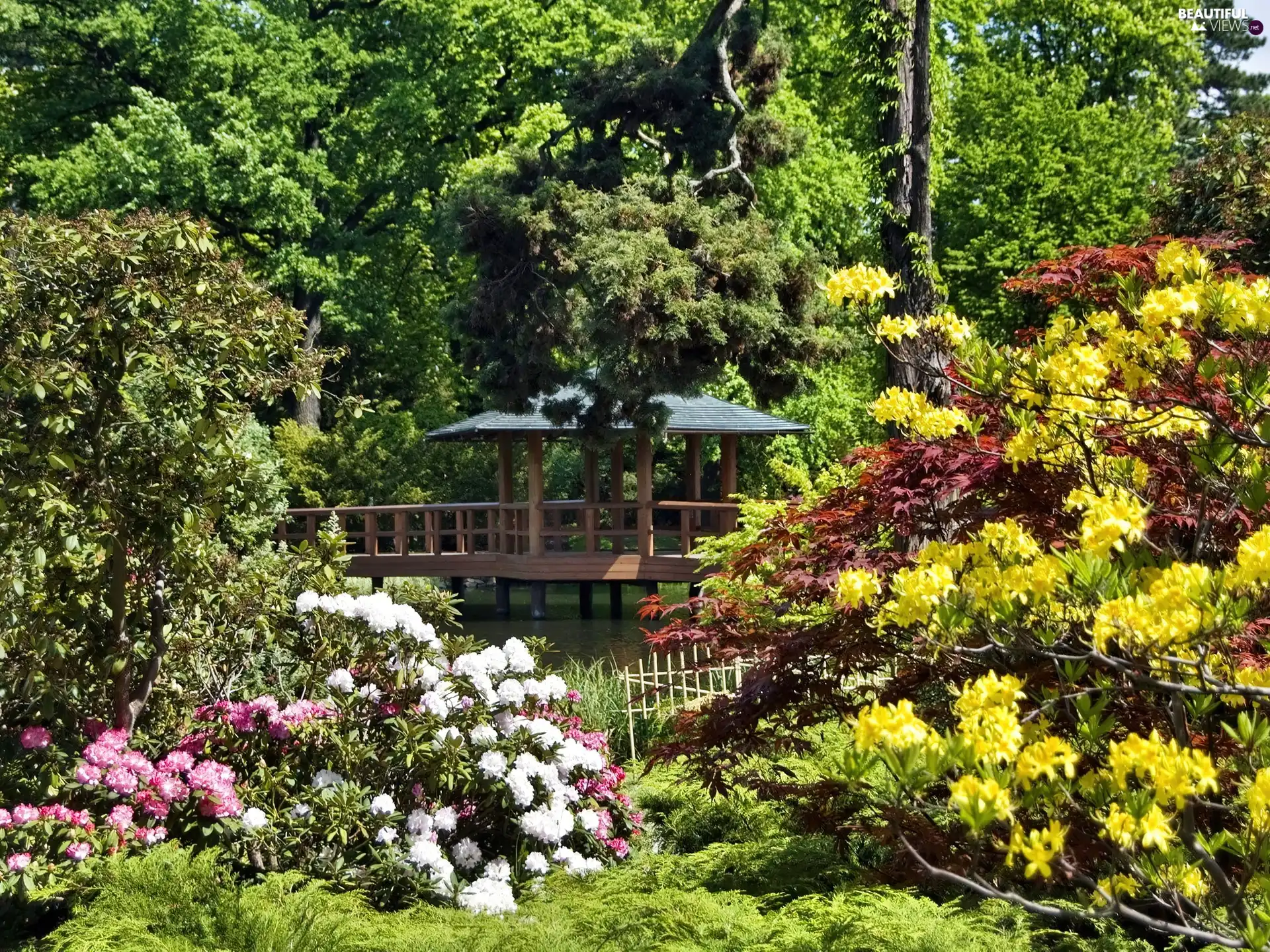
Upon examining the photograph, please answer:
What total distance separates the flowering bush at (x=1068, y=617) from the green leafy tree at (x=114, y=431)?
6.96ft

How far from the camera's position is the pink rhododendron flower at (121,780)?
5.51 meters

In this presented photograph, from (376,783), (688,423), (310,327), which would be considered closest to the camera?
(376,783)

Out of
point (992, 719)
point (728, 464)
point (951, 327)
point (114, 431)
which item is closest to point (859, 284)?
point (951, 327)

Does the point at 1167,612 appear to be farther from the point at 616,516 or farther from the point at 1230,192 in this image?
the point at 616,516

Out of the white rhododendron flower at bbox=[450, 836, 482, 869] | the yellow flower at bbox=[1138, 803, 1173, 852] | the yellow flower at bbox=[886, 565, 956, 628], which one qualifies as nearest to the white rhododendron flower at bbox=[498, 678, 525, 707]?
the white rhododendron flower at bbox=[450, 836, 482, 869]

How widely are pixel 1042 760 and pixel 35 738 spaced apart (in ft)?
14.0

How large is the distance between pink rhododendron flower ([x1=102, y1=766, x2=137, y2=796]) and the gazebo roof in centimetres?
1503

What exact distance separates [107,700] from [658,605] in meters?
2.71

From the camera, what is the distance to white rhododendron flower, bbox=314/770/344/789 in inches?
232

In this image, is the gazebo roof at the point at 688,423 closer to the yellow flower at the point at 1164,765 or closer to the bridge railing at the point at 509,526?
the bridge railing at the point at 509,526

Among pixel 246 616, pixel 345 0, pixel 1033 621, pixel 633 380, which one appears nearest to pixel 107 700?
pixel 246 616

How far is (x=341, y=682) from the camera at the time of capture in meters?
6.16

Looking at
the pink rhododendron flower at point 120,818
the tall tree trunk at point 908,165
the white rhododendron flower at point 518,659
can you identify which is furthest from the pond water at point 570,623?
the pink rhododendron flower at point 120,818

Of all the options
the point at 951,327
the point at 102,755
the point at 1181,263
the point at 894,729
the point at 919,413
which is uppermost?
the point at 1181,263
